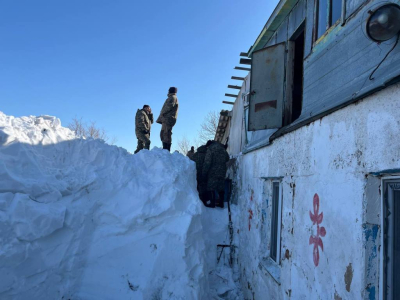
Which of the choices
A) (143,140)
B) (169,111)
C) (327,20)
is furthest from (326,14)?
(143,140)

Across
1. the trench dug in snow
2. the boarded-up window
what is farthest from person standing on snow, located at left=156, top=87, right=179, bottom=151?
the boarded-up window

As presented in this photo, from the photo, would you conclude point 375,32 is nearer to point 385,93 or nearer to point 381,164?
point 385,93

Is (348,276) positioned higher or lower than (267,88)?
lower

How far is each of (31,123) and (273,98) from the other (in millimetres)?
3707

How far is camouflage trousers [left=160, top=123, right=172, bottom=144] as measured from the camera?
316 inches

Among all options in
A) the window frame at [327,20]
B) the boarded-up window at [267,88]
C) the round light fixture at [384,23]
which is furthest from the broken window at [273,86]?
the round light fixture at [384,23]

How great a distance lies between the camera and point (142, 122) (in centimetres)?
811

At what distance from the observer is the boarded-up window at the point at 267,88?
459 centimetres

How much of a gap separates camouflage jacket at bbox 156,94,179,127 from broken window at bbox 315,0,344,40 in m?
4.90

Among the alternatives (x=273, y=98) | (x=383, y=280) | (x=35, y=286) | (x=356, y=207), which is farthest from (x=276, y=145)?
(x=35, y=286)

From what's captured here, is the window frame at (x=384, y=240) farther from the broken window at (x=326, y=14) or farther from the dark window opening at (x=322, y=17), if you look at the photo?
the dark window opening at (x=322, y=17)

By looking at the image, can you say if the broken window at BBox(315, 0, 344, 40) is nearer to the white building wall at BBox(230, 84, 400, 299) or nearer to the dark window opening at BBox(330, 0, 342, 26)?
the dark window opening at BBox(330, 0, 342, 26)

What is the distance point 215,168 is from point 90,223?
3.26 meters

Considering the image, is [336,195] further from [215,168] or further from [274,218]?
[215,168]
